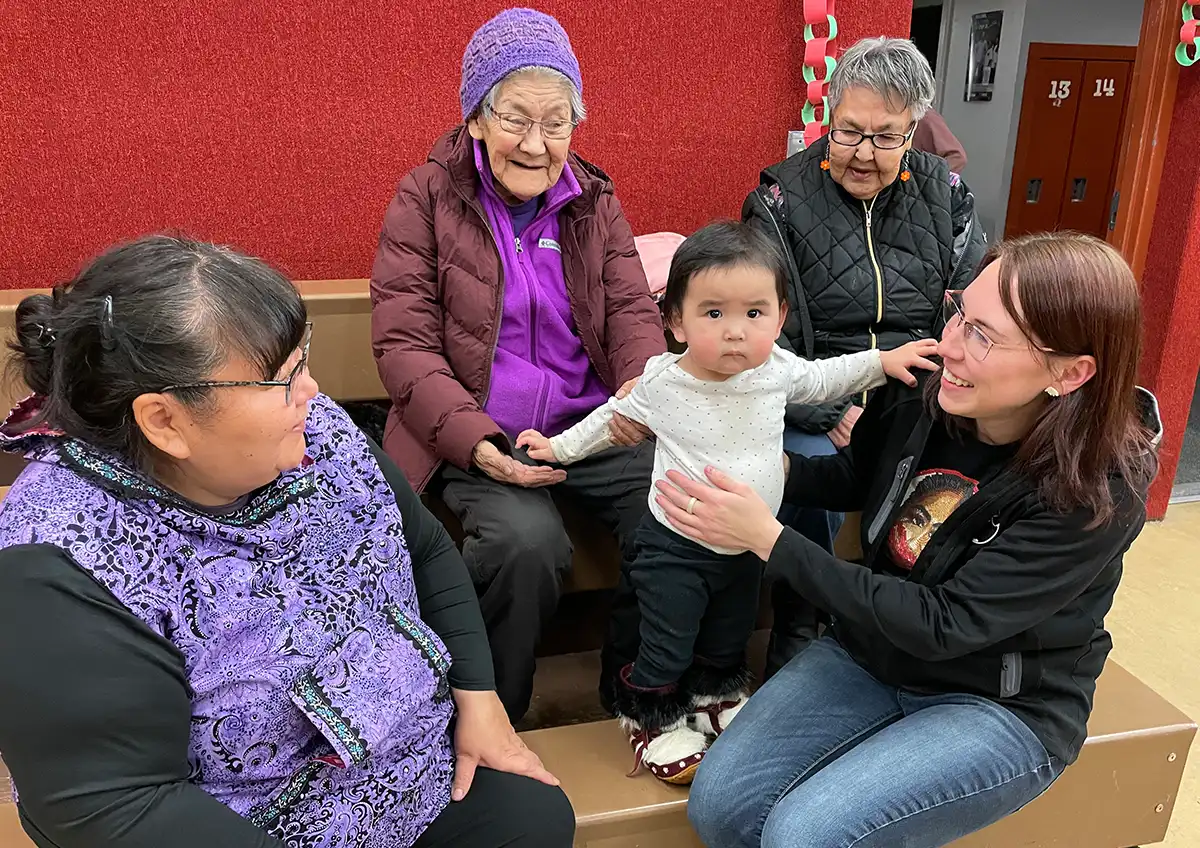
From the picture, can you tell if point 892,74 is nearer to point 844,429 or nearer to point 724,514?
point 844,429

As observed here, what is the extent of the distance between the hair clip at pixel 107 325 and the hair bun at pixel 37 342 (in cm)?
8

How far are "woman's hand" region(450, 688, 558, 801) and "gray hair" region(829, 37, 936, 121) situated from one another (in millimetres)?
1580

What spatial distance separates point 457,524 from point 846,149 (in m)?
1.27

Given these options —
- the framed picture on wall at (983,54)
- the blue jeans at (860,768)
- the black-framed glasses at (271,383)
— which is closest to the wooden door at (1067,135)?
the framed picture on wall at (983,54)

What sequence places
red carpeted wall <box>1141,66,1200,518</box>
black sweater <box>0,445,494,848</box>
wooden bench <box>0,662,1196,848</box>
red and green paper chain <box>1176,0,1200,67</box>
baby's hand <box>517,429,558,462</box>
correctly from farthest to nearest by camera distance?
red carpeted wall <box>1141,66,1200,518</box> → red and green paper chain <box>1176,0,1200,67</box> → baby's hand <box>517,429,558,462</box> → wooden bench <box>0,662,1196,848</box> → black sweater <box>0,445,494,848</box>

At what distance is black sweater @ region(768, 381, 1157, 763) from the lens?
130 cm

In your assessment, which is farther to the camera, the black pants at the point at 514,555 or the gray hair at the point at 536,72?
the gray hair at the point at 536,72

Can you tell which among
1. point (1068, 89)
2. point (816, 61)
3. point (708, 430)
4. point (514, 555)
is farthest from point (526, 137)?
point (1068, 89)

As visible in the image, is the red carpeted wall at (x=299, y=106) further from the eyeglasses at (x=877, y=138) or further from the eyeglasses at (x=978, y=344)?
the eyeglasses at (x=978, y=344)

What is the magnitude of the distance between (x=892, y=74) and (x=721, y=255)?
2.81 ft

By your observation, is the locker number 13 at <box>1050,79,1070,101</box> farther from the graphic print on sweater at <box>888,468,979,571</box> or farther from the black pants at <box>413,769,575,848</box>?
the black pants at <box>413,769,575,848</box>

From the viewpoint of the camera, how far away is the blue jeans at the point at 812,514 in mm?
2033

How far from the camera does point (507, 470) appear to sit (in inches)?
71.2

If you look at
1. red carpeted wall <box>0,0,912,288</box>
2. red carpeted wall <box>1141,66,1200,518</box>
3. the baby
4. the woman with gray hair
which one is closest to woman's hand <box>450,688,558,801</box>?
the baby
